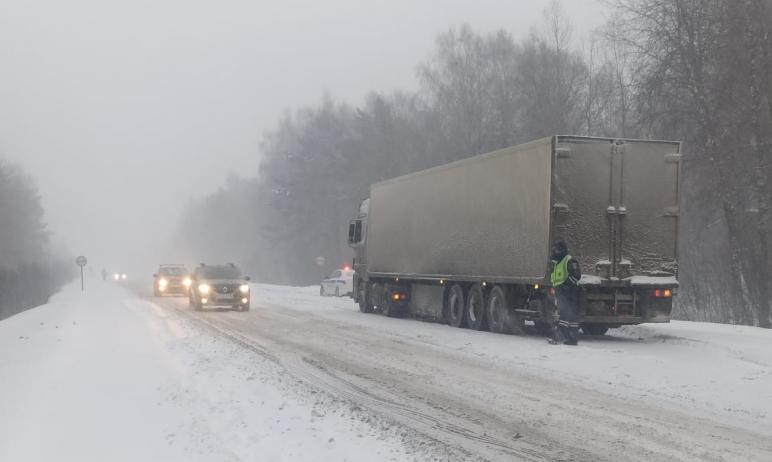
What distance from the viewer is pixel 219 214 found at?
127 m

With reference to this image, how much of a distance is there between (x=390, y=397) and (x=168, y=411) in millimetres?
2624

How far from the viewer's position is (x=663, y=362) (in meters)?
12.1

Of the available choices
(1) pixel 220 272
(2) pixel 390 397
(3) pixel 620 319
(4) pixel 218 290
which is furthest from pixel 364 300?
(2) pixel 390 397

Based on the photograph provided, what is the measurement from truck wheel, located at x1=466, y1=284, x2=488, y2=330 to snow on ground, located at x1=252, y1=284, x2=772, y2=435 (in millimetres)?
494

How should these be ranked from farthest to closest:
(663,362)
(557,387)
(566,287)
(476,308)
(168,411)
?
(476,308) → (566,287) → (663,362) → (557,387) → (168,411)

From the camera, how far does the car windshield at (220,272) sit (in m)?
27.4

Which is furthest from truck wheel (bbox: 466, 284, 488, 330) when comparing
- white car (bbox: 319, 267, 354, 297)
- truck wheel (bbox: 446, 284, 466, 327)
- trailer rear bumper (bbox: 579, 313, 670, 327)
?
white car (bbox: 319, 267, 354, 297)

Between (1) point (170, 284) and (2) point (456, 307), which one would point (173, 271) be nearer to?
(1) point (170, 284)

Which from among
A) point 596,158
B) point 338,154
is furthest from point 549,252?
point 338,154

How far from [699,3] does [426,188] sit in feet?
39.6

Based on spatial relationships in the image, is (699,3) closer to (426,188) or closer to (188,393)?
(426,188)

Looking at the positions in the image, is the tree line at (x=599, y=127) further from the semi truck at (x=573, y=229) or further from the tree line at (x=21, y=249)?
the tree line at (x=21, y=249)

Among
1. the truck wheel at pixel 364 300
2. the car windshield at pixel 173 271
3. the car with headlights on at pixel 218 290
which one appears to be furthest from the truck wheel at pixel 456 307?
the car windshield at pixel 173 271

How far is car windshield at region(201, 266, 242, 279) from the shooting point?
2738 cm
